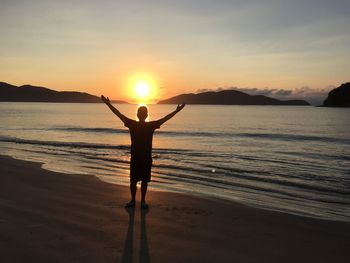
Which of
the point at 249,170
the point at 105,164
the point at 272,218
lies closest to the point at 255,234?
the point at 272,218

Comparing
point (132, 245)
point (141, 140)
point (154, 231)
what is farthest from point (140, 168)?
point (132, 245)

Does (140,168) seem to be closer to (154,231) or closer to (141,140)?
(141,140)

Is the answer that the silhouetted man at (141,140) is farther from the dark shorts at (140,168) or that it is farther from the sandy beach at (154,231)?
the sandy beach at (154,231)

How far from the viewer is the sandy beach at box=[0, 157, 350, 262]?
519cm

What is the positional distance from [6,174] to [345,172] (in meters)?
13.5

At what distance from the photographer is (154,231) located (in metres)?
6.23

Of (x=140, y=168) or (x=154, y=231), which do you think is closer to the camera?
(x=154, y=231)

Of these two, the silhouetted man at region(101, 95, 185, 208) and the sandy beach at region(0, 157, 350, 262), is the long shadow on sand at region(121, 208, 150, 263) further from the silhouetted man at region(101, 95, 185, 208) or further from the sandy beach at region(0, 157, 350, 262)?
the silhouetted man at region(101, 95, 185, 208)

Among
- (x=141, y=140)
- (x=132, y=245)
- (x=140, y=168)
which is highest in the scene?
(x=141, y=140)

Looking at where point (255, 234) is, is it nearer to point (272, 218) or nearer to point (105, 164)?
point (272, 218)

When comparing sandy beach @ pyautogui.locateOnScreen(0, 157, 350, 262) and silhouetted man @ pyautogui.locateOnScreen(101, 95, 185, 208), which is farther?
silhouetted man @ pyautogui.locateOnScreen(101, 95, 185, 208)

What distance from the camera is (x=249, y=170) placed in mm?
16078

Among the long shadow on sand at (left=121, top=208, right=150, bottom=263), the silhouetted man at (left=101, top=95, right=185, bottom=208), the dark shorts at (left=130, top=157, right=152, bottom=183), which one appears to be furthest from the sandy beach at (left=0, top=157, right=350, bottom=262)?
the silhouetted man at (left=101, top=95, right=185, bottom=208)

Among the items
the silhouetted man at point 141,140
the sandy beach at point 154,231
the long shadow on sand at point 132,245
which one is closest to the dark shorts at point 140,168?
the silhouetted man at point 141,140
